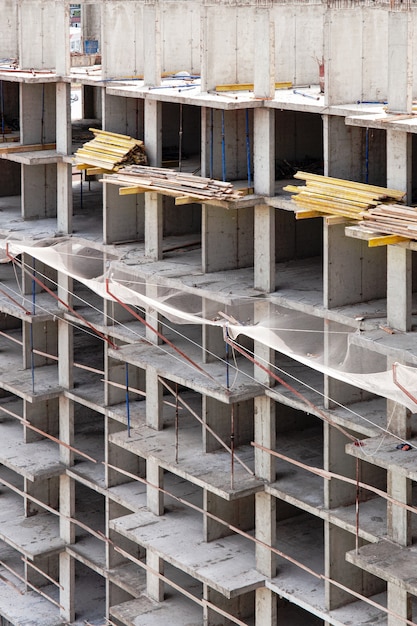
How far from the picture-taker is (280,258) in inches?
1150

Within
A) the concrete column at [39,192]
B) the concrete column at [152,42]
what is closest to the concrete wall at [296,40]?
the concrete column at [152,42]

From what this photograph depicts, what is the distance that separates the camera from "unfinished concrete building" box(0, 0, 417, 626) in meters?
24.6

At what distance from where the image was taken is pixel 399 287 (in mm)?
23641

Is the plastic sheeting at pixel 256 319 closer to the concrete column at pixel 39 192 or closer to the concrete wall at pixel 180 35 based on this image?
the concrete column at pixel 39 192

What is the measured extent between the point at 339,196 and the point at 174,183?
4.44 m

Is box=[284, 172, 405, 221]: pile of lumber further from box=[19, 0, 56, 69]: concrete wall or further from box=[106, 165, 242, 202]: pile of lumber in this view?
box=[19, 0, 56, 69]: concrete wall

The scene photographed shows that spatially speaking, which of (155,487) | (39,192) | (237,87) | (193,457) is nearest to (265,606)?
(193,457)

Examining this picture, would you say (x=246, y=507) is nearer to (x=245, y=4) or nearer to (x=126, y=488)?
(x=126, y=488)

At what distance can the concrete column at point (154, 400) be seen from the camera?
3075 cm

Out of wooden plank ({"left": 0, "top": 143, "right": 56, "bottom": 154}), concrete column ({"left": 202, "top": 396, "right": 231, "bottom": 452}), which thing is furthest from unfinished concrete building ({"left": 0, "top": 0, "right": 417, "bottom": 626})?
wooden plank ({"left": 0, "top": 143, "right": 56, "bottom": 154})

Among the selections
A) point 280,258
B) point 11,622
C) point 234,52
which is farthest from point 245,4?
point 11,622

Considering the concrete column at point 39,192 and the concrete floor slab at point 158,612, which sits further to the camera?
the concrete column at point 39,192

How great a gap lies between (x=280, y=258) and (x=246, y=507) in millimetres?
5591

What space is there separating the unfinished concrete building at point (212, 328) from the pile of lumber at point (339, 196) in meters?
0.17
